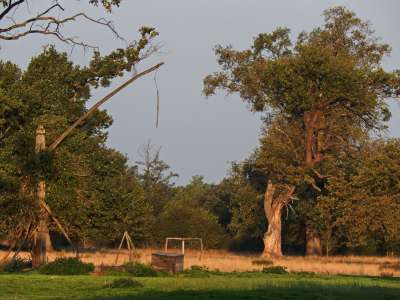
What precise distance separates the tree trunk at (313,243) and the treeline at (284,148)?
0.10 meters

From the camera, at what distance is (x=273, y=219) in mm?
63406

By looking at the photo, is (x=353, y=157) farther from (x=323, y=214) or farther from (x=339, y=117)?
(x=323, y=214)

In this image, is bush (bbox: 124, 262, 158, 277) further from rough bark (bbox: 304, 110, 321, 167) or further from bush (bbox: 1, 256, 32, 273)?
rough bark (bbox: 304, 110, 321, 167)

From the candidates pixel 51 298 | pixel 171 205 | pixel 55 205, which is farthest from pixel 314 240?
pixel 51 298

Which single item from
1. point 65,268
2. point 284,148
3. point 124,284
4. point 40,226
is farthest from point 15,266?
point 284,148

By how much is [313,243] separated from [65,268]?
43507mm

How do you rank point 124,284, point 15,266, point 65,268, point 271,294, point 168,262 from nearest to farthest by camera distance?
point 271,294
point 124,284
point 65,268
point 168,262
point 15,266

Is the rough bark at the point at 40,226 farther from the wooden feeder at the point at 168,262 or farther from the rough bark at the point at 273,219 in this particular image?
the rough bark at the point at 273,219

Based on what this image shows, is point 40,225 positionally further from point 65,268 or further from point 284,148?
point 284,148

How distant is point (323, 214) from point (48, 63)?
23.4m

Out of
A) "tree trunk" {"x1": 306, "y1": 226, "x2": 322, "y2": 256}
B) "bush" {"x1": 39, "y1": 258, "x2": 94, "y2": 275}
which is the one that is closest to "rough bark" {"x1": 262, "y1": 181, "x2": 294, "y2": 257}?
"tree trunk" {"x1": 306, "y1": 226, "x2": 322, "y2": 256}

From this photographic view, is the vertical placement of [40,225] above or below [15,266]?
above

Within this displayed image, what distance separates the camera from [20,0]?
20531 mm

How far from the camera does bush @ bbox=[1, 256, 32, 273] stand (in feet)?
101
